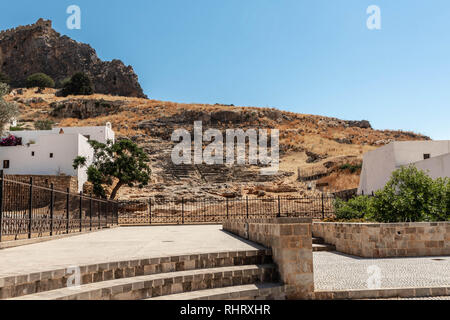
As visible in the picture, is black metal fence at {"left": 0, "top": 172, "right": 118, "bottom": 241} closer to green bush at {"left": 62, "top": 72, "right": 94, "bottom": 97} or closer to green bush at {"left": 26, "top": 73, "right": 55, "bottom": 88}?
green bush at {"left": 62, "top": 72, "right": 94, "bottom": 97}

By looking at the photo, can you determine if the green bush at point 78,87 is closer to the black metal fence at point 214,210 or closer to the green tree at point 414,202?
the black metal fence at point 214,210

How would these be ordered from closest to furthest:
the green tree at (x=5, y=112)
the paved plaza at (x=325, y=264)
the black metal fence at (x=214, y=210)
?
the paved plaza at (x=325, y=264)
the black metal fence at (x=214, y=210)
the green tree at (x=5, y=112)

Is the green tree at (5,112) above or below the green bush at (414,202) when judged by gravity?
above

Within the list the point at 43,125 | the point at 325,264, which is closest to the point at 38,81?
the point at 43,125

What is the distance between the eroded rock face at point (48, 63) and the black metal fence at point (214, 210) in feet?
195

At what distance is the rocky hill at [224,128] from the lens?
108 ft

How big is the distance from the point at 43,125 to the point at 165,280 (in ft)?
164

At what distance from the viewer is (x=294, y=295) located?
542 cm

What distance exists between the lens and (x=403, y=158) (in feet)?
67.5

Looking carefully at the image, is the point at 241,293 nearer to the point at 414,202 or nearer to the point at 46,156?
the point at 414,202

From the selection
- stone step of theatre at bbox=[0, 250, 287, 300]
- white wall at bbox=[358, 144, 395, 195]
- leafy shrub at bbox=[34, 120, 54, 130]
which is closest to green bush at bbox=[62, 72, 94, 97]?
leafy shrub at bbox=[34, 120, 54, 130]

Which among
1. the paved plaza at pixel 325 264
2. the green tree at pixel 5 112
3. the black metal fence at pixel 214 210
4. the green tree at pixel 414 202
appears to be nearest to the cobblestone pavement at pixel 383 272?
the paved plaza at pixel 325 264

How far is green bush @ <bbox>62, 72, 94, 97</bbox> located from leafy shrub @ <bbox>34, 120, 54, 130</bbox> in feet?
66.6
